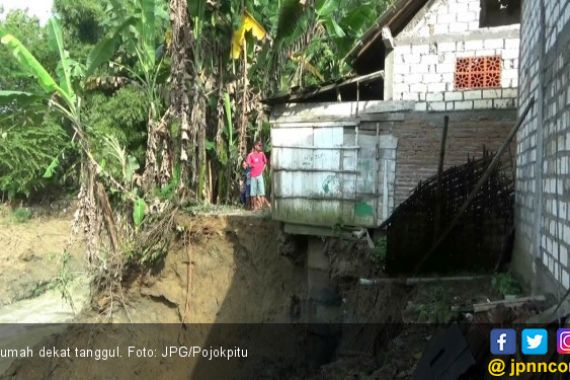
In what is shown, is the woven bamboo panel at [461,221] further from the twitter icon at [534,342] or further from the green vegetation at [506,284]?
the twitter icon at [534,342]

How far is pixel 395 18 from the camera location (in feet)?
27.8

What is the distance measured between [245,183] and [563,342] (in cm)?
906

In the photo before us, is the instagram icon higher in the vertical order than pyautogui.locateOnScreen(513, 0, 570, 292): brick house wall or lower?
lower

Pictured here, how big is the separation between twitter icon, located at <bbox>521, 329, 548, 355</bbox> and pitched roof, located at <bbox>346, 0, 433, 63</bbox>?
6484 mm

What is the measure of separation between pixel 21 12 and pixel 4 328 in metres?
12.5

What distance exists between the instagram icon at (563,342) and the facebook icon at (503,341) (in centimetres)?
34

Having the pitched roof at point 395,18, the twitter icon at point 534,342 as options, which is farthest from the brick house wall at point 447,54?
the twitter icon at point 534,342

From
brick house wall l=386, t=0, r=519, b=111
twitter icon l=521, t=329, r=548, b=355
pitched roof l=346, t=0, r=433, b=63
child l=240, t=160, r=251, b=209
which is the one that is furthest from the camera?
child l=240, t=160, r=251, b=209

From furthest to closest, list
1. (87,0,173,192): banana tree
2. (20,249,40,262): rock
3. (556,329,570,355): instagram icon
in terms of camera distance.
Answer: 1. (20,249,40,262): rock
2. (87,0,173,192): banana tree
3. (556,329,570,355): instagram icon

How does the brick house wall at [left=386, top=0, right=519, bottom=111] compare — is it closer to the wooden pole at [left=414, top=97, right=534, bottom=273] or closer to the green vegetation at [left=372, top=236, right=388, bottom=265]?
the green vegetation at [left=372, top=236, right=388, bottom=265]

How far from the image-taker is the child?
36.4ft

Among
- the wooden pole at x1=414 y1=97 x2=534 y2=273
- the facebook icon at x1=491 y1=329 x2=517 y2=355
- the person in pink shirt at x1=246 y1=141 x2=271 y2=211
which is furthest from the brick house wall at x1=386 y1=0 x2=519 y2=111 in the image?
the facebook icon at x1=491 y1=329 x2=517 y2=355

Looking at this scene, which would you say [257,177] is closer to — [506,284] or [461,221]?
[461,221]

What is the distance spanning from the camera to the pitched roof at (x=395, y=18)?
8.34m
